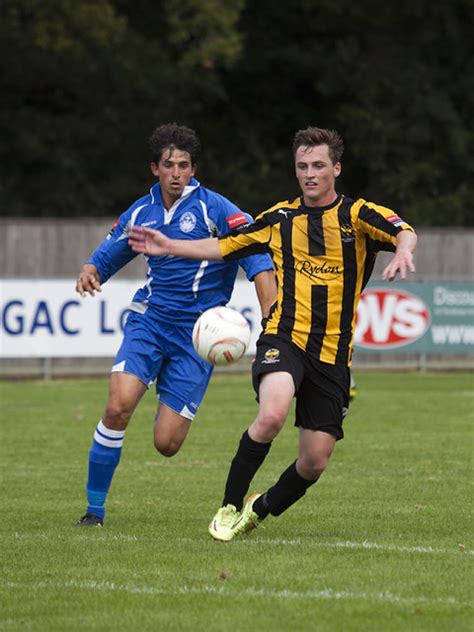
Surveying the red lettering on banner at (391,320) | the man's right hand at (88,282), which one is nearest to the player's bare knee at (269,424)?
the man's right hand at (88,282)

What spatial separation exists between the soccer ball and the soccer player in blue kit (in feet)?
2.07

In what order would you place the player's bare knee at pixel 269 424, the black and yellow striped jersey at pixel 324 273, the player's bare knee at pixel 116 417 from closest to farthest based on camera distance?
the player's bare knee at pixel 269 424 → the black and yellow striped jersey at pixel 324 273 → the player's bare knee at pixel 116 417

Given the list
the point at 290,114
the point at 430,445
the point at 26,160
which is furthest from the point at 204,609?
the point at 290,114

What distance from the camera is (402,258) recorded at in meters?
7.09

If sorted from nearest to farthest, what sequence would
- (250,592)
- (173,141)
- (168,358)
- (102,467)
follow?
(250,592)
(173,141)
(102,467)
(168,358)

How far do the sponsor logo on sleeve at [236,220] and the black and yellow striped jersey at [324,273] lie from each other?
0.76 meters

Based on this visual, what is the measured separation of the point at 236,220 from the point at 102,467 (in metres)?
1.67

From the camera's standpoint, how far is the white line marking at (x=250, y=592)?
604 cm

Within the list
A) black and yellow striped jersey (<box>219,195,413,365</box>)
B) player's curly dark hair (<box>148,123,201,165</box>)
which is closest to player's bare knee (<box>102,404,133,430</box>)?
black and yellow striped jersey (<box>219,195,413,365</box>)

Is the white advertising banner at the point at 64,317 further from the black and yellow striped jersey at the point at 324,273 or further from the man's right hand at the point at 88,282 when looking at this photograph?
the black and yellow striped jersey at the point at 324,273

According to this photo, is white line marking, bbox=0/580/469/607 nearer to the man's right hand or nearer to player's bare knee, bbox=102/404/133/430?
player's bare knee, bbox=102/404/133/430

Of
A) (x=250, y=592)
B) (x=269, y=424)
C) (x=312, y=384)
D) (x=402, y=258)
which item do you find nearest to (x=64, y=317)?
(x=312, y=384)

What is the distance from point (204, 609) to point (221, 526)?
1.82 metres

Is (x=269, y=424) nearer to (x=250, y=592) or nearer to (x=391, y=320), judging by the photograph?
(x=250, y=592)
